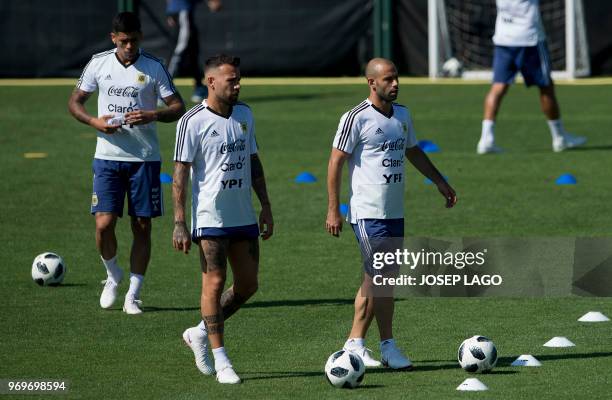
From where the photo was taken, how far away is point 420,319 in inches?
414

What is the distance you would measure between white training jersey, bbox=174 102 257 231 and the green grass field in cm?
101

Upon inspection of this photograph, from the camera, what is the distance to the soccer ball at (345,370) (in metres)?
8.36

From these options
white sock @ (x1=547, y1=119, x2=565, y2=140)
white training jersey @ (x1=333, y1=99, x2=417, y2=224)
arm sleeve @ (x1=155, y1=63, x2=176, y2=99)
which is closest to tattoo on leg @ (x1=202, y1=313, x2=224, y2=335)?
white training jersey @ (x1=333, y1=99, x2=417, y2=224)

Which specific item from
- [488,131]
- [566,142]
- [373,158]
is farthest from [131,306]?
[566,142]

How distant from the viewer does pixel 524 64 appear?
1805 cm

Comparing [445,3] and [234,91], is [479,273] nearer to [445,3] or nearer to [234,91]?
[234,91]

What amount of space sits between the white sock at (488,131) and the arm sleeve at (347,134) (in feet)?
29.6

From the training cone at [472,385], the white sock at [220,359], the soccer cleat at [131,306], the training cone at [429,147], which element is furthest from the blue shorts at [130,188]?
the training cone at [429,147]

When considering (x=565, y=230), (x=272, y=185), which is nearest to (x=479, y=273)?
(x=565, y=230)

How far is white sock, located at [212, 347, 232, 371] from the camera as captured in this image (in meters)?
8.58

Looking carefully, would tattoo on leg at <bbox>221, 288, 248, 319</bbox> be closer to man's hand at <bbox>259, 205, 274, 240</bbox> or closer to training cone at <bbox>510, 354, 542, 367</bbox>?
man's hand at <bbox>259, 205, 274, 240</bbox>

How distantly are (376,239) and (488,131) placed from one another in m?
9.13

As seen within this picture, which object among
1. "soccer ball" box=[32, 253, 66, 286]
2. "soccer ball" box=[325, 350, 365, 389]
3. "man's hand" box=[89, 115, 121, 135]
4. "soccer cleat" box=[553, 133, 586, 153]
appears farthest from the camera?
"soccer cleat" box=[553, 133, 586, 153]

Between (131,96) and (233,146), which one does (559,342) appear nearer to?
(233,146)
